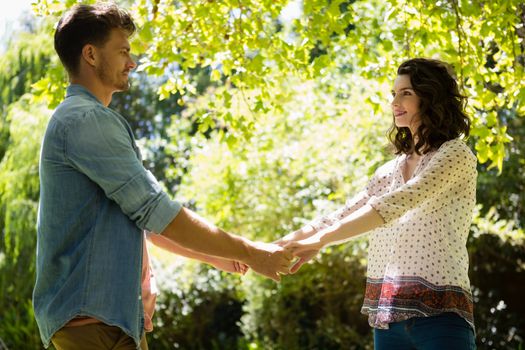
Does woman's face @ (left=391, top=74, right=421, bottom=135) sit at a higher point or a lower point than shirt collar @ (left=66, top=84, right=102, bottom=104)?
higher

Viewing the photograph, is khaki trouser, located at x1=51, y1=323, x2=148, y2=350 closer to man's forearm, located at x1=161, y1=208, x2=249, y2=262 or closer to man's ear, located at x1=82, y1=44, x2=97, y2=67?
man's forearm, located at x1=161, y1=208, x2=249, y2=262

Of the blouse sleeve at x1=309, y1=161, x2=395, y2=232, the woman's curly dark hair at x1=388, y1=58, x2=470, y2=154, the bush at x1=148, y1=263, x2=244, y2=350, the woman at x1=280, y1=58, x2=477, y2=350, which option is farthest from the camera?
the bush at x1=148, y1=263, x2=244, y2=350

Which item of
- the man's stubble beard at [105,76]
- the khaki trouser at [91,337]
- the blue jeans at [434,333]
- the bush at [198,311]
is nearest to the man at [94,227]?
the khaki trouser at [91,337]

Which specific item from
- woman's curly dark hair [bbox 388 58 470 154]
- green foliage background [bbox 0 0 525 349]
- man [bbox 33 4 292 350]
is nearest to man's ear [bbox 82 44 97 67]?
man [bbox 33 4 292 350]

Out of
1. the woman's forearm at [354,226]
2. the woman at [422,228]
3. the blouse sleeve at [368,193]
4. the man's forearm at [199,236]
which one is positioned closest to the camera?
the man's forearm at [199,236]

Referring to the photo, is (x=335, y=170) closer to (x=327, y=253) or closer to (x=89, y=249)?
(x=327, y=253)

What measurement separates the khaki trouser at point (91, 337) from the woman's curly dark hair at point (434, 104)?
1.30 m

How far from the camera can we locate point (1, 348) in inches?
356

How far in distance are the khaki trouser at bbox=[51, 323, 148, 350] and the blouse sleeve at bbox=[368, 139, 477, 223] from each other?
3.26 feet

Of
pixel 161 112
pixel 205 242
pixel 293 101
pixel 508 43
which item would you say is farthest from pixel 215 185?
pixel 161 112

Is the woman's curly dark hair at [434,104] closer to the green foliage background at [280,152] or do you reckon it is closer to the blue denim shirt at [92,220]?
the blue denim shirt at [92,220]

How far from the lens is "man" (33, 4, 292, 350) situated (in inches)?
92.2

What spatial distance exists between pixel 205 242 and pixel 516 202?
602 centimetres

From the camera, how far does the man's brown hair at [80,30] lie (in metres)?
2.60
